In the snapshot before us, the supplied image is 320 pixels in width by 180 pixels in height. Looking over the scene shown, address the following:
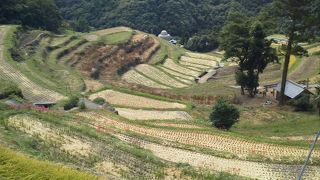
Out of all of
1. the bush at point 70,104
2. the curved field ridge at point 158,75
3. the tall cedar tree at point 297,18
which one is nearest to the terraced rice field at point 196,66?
the curved field ridge at point 158,75

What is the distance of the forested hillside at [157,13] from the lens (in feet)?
298

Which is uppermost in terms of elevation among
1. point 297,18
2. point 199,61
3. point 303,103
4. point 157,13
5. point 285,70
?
point 297,18

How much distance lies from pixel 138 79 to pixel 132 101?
54.4 ft

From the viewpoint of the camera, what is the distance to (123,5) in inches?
3583

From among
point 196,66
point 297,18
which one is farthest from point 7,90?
point 196,66

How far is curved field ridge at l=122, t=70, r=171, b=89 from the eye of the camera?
46.4 meters

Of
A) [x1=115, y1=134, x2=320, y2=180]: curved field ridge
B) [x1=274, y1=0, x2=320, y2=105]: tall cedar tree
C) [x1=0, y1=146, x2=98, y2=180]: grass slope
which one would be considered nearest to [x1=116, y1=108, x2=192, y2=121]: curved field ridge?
[x1=274, y1=0, x2=320, y2=105]: tall cedar tree

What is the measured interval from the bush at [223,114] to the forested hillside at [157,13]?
6832 cm

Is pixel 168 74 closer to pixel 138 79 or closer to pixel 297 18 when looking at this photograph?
pixel 138 79

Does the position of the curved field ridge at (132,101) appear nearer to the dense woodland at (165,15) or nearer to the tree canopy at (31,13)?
the tree canopy at (31,13)

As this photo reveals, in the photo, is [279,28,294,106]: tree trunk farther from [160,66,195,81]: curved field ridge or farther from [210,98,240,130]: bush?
[160,66,195,81]: curved field ridge

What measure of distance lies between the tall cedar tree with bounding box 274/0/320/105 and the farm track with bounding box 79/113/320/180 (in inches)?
580

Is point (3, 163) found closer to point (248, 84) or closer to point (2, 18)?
point (248, 84)

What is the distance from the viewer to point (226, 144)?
1777 cm
